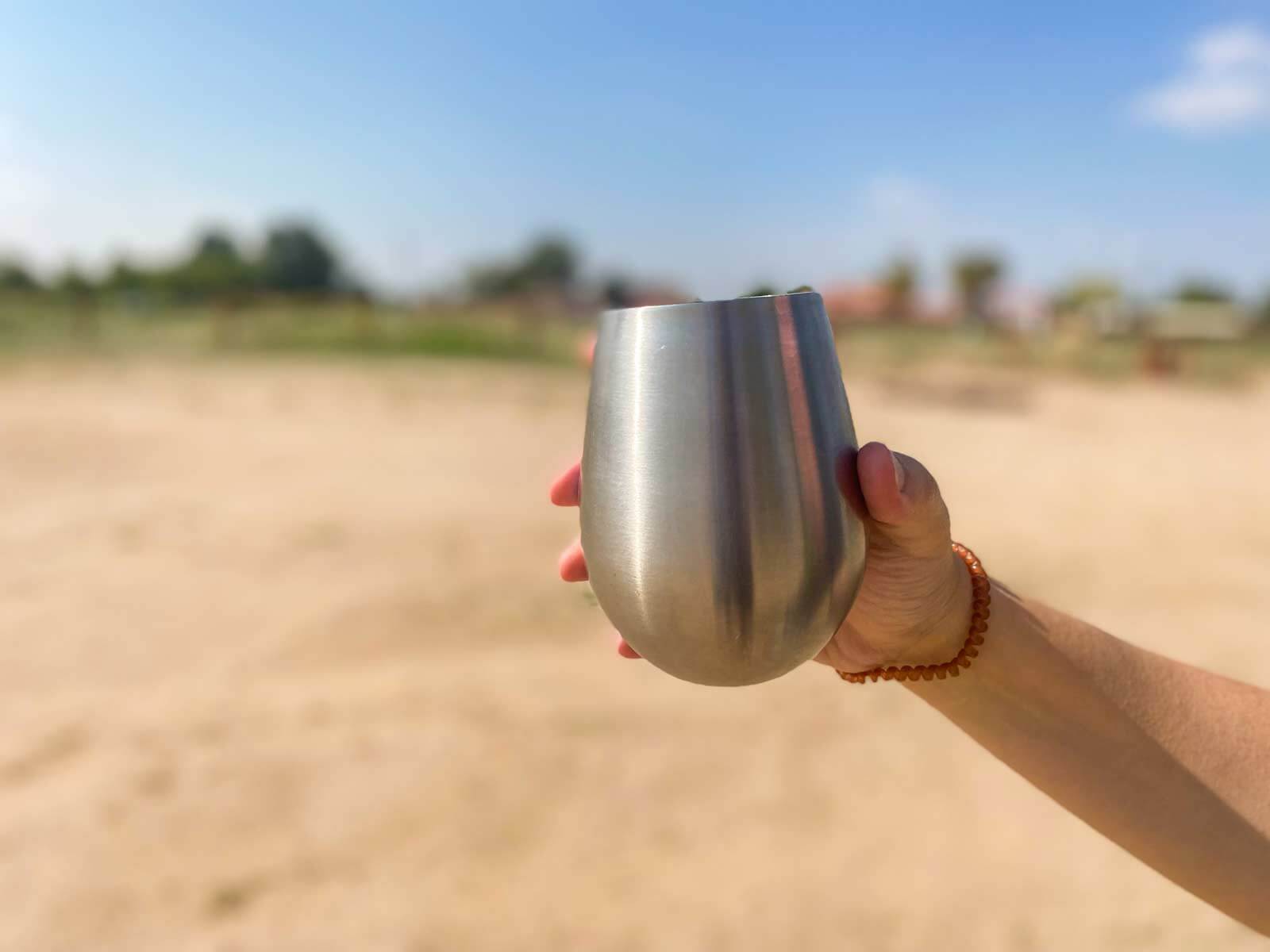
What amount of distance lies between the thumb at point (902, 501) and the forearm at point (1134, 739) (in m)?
0.24

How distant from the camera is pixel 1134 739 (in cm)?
138

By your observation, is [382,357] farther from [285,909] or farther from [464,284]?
[464,284]

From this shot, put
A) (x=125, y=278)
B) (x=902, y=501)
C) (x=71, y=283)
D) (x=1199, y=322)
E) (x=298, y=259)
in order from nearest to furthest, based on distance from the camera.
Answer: (x=902, y=501) < (x=71, y=283) < (x=1199, y=322) < (x=125, y=278) < (x=298, y=259)

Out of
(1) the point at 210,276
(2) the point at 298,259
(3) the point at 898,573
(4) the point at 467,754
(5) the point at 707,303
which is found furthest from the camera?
(2) the point at 298,259

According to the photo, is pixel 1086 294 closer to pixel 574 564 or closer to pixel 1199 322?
pixel 1199 322

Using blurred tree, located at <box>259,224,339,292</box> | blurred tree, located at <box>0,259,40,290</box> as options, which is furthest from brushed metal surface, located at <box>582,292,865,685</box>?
blurred tree, located at <box>259,224,339,292</box>

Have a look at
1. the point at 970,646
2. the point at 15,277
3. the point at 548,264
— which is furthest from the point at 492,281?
the point at 970,646

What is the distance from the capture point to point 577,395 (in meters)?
14.0

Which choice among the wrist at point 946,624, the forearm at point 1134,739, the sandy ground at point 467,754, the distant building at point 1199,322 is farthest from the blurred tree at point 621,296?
the distant building at point 1199,322

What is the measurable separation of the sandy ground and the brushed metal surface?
6.72 feet

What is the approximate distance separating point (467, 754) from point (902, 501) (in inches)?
112

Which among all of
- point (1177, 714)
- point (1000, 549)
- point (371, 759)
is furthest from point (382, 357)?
point (1177, 714)

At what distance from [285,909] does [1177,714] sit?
2.48 metres

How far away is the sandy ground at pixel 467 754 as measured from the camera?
2863mm
